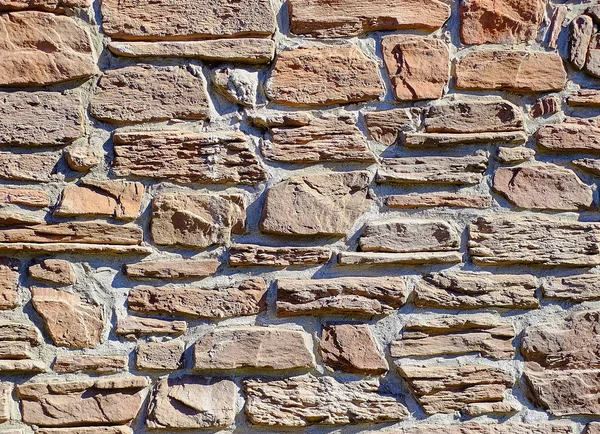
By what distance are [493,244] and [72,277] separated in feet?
3.07

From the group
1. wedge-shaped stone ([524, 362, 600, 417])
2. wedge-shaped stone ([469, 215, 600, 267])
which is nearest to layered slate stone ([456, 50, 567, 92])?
wedge-shaped stone ([469, 215, 600, 267])

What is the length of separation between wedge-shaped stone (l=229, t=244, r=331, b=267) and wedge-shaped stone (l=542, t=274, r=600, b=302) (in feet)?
1.71

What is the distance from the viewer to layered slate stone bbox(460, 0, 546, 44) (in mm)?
1603

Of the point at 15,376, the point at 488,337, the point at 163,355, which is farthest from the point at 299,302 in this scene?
the point at 15,376

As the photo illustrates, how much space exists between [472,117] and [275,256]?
554 mm

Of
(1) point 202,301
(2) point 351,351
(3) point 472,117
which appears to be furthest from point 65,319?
(3) point 472,117

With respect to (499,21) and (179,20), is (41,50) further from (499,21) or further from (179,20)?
(499,21)

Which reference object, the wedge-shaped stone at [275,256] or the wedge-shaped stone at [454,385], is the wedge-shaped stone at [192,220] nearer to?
the wedge-shaped stone at [275,256]

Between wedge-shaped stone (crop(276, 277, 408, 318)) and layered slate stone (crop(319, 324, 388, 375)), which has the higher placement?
wedge-shaped stone (crop(276, 277, 408, 318))

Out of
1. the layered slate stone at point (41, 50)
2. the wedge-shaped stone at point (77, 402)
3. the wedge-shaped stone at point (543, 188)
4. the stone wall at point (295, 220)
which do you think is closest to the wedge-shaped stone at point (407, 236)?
the stone wall at point (295, 220)

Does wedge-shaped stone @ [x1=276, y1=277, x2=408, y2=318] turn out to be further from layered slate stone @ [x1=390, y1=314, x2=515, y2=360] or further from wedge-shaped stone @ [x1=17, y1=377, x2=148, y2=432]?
wedge-shaped stone @ [x1=17, y1=377, x2=148, y2=432]

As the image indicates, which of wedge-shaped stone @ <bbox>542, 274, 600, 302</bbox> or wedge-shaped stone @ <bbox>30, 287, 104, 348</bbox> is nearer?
wedge-shaped stone @ <bbox>30, 287, 104, 348</bbox>

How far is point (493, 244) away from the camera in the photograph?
1560 mm

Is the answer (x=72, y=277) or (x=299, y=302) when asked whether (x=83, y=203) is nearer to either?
(x=72, y=277)
